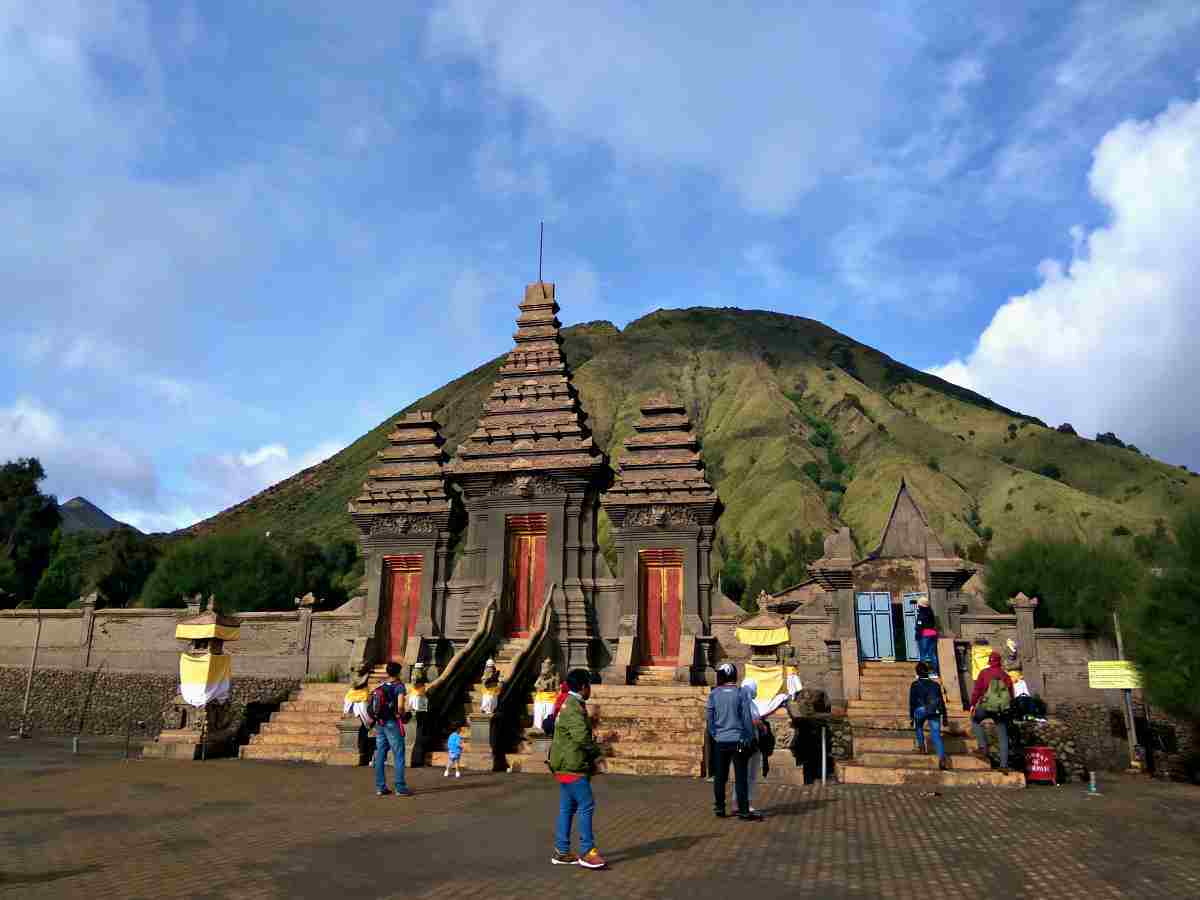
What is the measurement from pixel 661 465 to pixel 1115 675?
11455mm

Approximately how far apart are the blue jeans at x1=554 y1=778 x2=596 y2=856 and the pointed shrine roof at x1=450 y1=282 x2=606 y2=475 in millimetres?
15245

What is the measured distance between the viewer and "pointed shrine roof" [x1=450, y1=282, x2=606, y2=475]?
950 inches

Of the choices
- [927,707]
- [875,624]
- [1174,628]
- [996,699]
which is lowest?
[927,707]

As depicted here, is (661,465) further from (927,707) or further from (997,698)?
(997,698)

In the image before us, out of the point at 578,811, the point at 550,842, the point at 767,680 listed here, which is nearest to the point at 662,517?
the point at 767,680

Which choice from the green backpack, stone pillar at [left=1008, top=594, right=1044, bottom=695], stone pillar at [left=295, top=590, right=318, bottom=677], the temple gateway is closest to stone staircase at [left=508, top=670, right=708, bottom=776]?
the temple gateway

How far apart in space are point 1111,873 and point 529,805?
274 inches

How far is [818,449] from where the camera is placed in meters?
138

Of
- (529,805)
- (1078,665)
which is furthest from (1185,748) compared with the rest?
(529,805)

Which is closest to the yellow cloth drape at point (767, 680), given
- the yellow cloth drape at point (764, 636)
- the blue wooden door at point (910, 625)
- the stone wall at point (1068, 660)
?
the yellow cloth drape at point (764, 636)

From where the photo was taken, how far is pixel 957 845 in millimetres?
9383

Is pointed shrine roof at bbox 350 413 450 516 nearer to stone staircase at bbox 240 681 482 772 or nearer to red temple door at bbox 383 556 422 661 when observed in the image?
red temple door at bbox 383 556 422 661

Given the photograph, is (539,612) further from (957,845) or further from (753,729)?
(957,845)

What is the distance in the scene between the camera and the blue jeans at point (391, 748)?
12656 mm
